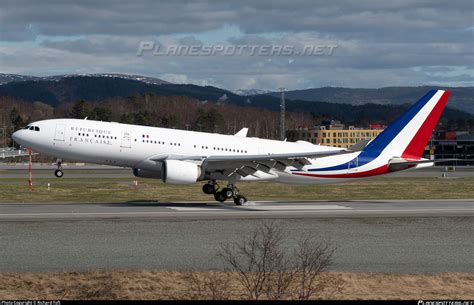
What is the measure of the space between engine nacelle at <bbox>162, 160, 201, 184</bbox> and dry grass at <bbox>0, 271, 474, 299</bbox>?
19126 millimetres

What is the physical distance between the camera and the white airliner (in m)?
42.2

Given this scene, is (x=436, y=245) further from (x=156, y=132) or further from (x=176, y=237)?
(x=156, y=132)

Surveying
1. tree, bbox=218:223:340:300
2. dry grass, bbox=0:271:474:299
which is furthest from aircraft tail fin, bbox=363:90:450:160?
dry grass, bbox=0:271:474:299

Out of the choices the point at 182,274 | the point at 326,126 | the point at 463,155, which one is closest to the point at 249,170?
the point at 182,274

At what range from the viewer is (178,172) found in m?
40.7

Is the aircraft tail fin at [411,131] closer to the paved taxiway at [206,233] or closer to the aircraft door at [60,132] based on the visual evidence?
the paved taxiway at [206,233]

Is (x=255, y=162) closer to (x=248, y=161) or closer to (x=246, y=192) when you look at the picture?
(x=248, y=161)

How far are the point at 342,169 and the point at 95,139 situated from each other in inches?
601

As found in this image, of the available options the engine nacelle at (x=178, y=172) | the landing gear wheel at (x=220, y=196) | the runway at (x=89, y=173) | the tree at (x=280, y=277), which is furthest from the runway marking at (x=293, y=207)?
the runway at (x=89, y=173)

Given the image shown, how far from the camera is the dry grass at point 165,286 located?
63.0ft

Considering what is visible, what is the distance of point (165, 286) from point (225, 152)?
24.5 m

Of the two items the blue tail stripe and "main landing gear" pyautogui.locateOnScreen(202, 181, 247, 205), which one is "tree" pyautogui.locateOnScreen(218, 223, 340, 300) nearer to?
"main landing gear" pyautogui.locateOnScreen(202, 181, 247, 205)

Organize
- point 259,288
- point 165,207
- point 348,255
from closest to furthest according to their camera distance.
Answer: point 259,288 → point 348,255 → point 165,207

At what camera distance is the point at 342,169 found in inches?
1806
